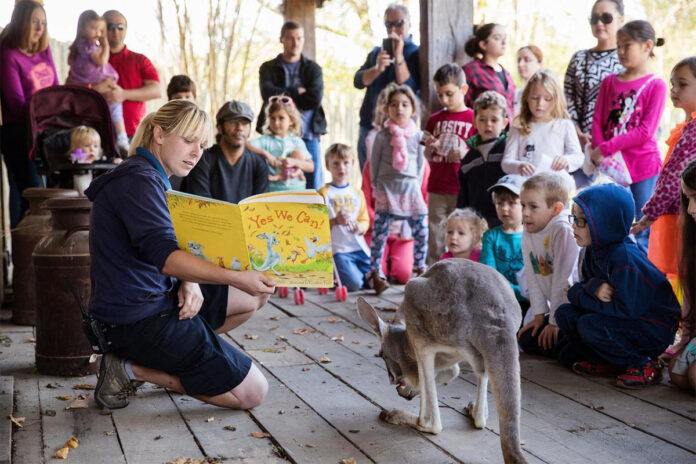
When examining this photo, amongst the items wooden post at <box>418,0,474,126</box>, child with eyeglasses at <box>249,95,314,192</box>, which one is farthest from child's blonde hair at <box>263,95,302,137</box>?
wooden post at <box>418,0,474,126</box>

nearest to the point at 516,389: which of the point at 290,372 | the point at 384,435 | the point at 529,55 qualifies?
the point at 384,435

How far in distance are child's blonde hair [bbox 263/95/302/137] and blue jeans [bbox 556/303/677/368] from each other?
3.77 metres

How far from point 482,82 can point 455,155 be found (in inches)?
30.8

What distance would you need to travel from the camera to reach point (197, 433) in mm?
3328

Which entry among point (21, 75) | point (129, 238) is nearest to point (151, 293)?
point (129, 238)

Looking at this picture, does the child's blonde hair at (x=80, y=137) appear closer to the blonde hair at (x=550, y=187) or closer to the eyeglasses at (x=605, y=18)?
the blonde hair at (x=550, y=187)

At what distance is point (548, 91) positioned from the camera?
5562mm

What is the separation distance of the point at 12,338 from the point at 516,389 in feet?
11.9

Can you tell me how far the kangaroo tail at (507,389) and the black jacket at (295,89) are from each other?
5.16 metres

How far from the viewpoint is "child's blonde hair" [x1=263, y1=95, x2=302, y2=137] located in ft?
23.2

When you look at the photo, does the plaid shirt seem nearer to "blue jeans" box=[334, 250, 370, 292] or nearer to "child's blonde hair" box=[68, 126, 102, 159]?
"blue jeans" box=[334, 250, 370, 292]

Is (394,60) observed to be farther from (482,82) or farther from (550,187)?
(550,187)

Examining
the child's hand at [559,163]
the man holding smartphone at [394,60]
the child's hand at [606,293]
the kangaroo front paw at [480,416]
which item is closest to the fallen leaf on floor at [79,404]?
the kangaroo front paw at [480,416]

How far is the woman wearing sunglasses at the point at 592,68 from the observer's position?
5959 millimetres
